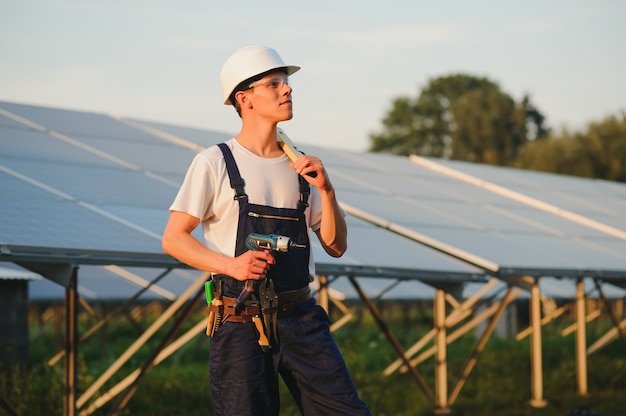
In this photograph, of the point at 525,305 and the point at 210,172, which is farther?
the point at 525,305

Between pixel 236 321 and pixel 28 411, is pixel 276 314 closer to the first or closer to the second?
pixel 236 321

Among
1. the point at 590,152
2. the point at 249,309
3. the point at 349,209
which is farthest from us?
the point at 590,152

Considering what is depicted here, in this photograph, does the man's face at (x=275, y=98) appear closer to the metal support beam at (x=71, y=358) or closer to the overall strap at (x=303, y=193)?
the overall strap at (x=303, y=193)

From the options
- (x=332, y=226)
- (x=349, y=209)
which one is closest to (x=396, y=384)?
(x=349, y=209)

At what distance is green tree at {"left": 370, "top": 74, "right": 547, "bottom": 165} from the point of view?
5897cm

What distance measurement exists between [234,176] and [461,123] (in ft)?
185

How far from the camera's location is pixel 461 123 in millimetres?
59500

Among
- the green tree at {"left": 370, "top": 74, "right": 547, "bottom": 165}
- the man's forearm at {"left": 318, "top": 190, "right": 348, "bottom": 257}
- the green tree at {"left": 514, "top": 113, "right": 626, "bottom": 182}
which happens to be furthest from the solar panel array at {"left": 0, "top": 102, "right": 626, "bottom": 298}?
the green tree at {"left": 370, "top": 74, "right": 547, "bottom": 165}

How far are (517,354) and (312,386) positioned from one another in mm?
12396

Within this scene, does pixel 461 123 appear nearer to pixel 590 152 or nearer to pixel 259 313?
pixel 590 152

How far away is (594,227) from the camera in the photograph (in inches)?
556

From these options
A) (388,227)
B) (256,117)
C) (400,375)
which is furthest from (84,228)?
(400,375)

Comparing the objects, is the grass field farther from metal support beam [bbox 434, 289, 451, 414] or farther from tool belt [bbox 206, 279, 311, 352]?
tool belt [bbox 206, 279, 311, 352]

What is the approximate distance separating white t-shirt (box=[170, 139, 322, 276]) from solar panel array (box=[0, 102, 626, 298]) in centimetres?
256
